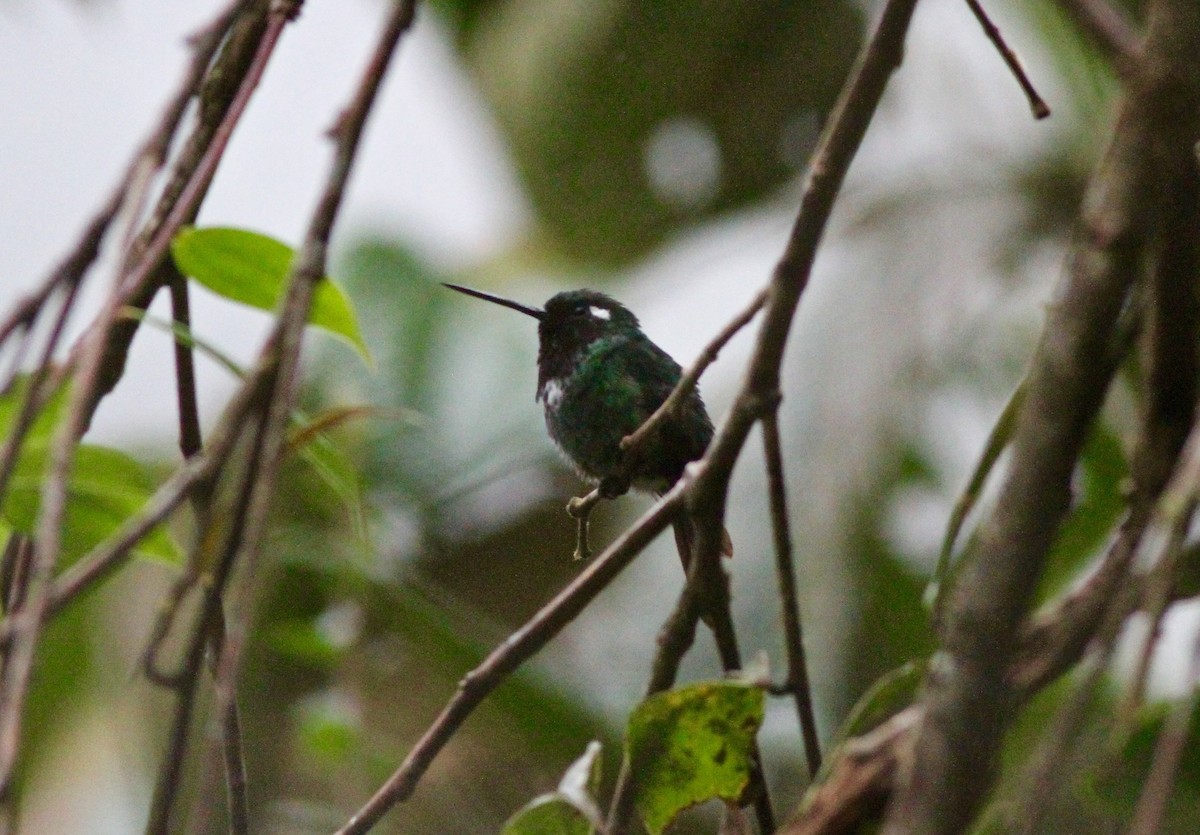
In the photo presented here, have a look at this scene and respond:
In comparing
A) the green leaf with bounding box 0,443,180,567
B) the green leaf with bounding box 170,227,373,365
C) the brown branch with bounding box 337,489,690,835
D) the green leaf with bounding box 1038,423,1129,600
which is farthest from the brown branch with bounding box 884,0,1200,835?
the green leaf with bounding box 1038,423,1129,600

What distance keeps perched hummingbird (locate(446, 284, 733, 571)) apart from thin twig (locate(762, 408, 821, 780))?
133 centimetres

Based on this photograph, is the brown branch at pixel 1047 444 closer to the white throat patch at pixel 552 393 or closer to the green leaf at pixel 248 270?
the green leaf at pixel 248 270

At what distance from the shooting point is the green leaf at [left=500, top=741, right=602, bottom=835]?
1.54 metres

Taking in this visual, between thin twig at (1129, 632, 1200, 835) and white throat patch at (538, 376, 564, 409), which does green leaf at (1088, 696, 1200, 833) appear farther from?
white throat patch at (538, 376, 564, 409)

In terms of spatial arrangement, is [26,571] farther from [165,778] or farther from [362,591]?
[362,591]

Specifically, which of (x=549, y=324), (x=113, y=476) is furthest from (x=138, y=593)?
(x=113, y=476)

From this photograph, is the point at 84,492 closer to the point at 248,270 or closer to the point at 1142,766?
the point at 248,270

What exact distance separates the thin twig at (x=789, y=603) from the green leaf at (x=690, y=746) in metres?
0.11

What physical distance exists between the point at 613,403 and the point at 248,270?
1.93 meters

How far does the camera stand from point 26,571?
1.61 metres

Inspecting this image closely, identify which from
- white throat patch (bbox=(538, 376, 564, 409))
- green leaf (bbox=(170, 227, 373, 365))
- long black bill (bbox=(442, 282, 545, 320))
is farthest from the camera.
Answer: white throat patch (bbox=(538, 376, 564, 409))

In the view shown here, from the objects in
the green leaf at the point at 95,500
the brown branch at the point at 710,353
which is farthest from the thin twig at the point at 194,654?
the brown branch at the point at 710,353

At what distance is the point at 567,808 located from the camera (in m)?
1.64

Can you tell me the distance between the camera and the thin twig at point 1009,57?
164cm
